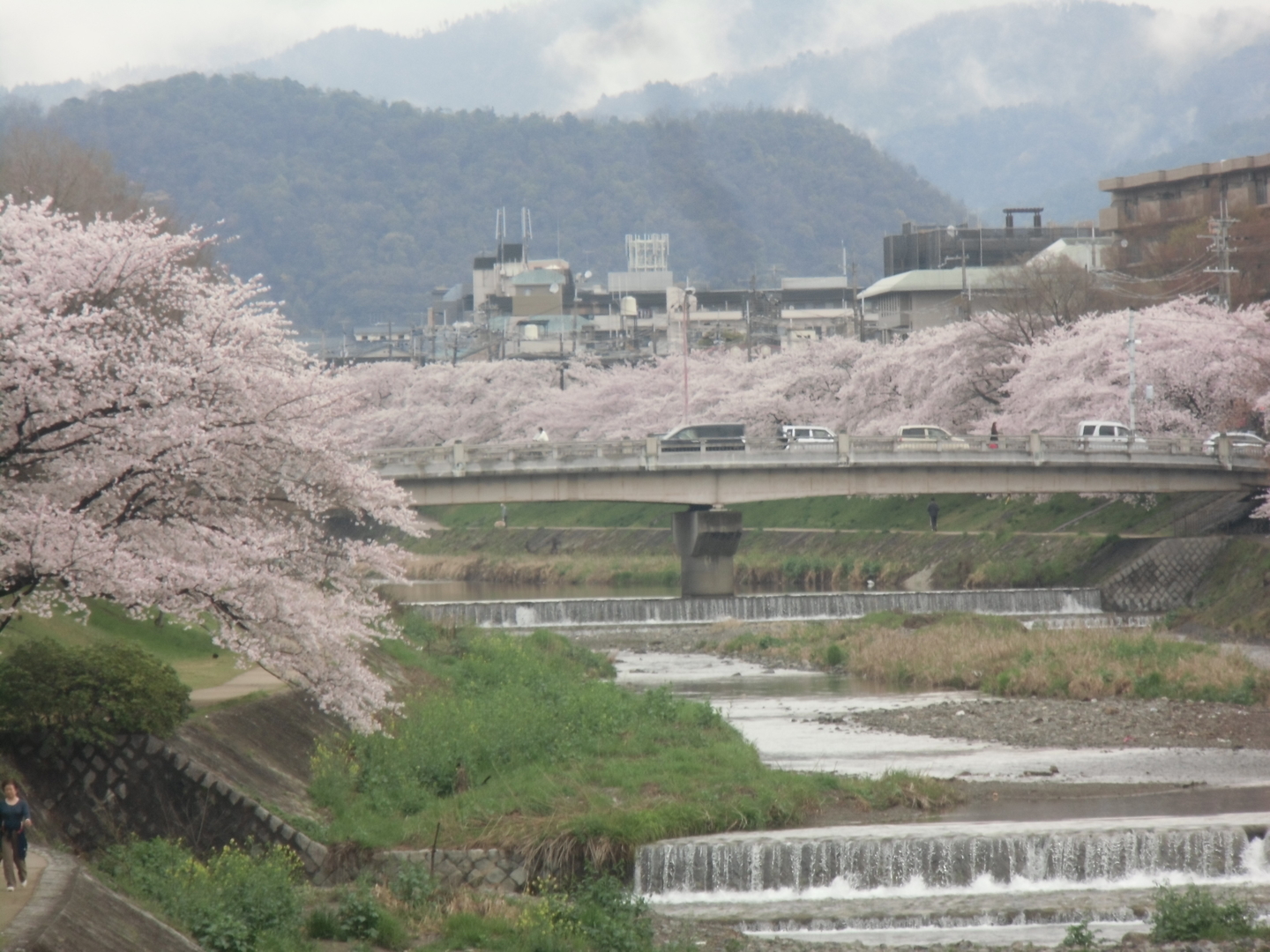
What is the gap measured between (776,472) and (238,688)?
36.4 meters

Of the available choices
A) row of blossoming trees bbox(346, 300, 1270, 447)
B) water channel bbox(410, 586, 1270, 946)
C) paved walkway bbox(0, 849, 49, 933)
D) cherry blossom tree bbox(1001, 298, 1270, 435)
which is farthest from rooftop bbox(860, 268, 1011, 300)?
paved walkway bbox(0, 849, 49, 933)

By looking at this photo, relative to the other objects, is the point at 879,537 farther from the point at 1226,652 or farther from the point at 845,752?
the point at 845,752

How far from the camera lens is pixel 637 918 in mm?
17797

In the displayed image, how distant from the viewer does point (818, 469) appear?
190ft

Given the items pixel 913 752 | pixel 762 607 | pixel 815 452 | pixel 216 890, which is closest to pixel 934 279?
pixel 815 452

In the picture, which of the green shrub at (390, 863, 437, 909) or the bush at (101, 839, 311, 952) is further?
the green shrub at (390, 863, 437, 909)

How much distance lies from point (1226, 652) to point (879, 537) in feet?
105

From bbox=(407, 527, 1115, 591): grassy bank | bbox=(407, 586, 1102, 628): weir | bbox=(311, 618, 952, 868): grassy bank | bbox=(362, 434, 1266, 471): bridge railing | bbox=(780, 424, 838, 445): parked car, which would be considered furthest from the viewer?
bbox=(780, 424, 838, 445): parked car

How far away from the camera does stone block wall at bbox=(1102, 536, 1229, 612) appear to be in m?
52.8

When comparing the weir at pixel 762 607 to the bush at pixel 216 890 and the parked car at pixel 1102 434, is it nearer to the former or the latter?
the parked car at pixel 1102 434

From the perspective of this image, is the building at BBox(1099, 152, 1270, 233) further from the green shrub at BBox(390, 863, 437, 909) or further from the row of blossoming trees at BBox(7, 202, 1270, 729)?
the green shrub at BBox(390, 863, 437, 909)

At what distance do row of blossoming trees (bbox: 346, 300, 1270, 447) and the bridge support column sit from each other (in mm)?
12565

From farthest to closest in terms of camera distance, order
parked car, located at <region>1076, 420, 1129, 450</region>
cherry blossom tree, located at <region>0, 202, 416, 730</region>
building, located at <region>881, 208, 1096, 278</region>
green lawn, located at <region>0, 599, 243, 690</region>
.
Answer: building, located at <region>881, 208, 1096, 278</region>, parked car, located at <region>1076, 420, 1129, 450</region>, green lawn, located at <region>0, 599, 243, 690</region>, cherry blossom tree, located at <region>0, 202, 416, 730</region>

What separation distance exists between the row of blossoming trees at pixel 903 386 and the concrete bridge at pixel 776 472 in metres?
3.59
